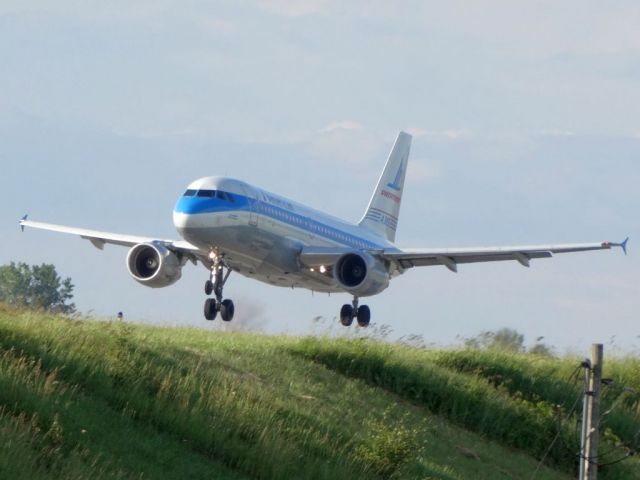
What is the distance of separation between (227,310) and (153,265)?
327 centimetres

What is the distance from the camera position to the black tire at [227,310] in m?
43.8

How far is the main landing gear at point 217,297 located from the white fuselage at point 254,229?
32 centimetres

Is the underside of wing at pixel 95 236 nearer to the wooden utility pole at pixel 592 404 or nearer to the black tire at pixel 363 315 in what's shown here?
the black tire at pixel 363 315

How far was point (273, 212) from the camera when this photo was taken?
143 ft

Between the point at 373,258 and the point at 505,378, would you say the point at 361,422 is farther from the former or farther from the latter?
the point at 373,258

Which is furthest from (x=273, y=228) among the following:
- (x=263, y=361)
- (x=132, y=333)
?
(x=132, y=333)

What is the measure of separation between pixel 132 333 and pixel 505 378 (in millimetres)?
12931

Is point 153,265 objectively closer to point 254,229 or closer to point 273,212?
point 273,212

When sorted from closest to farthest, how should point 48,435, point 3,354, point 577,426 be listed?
point 48,435, point 3,354, point 577,426

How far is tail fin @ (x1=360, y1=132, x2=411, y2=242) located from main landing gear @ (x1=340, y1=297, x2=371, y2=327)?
745 centimetres

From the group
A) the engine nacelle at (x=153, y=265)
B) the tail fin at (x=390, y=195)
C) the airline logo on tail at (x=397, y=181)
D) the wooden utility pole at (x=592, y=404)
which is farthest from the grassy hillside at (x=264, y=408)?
the airline logo on tail at (x=397, y=181)

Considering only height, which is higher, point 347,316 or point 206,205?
point 206,205

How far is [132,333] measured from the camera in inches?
1080

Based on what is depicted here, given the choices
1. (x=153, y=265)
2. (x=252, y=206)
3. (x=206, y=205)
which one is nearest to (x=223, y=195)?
(x=206, y=205)
